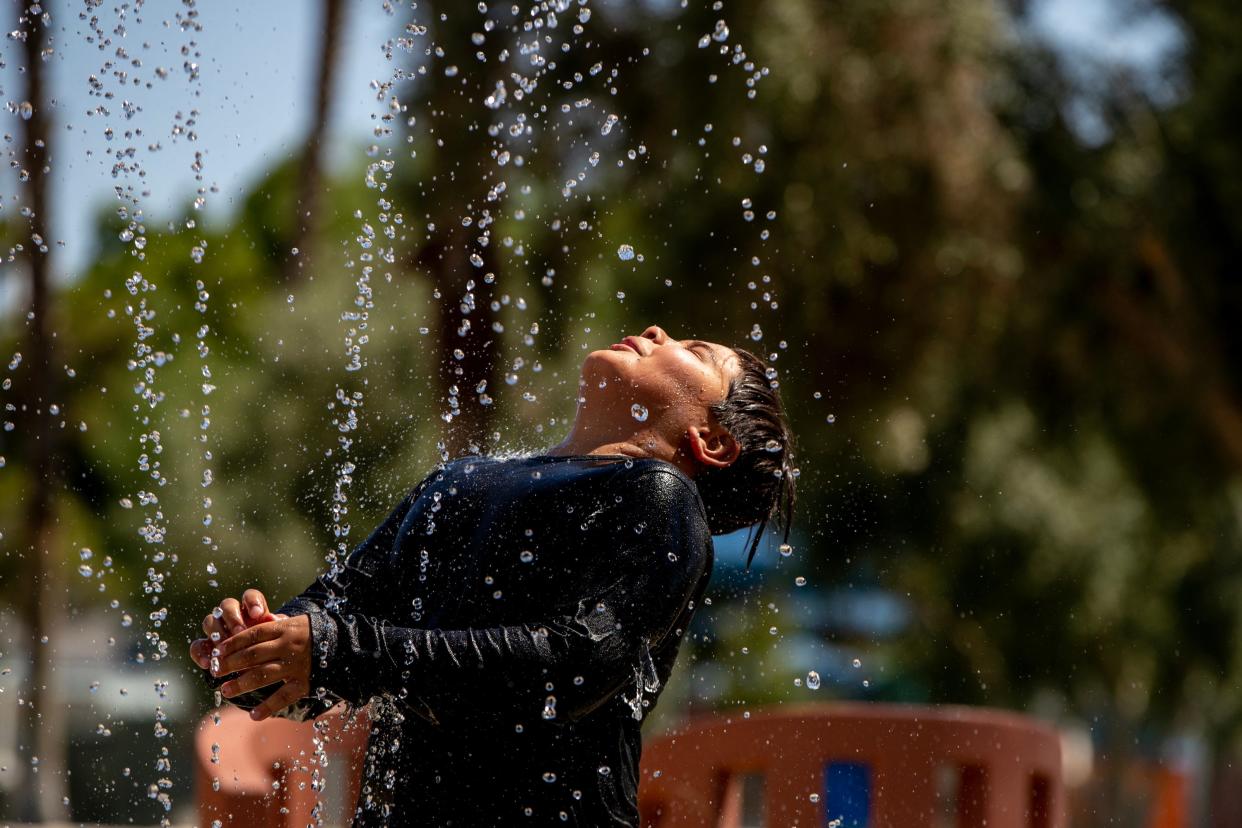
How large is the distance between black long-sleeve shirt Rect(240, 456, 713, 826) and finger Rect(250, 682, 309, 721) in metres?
0.02

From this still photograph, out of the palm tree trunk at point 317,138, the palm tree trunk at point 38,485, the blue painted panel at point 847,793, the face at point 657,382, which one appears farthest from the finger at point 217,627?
the palm tree trunk at point 317,138

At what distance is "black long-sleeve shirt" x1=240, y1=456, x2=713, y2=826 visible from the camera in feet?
6.47

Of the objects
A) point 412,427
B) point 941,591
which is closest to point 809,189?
point 412,427

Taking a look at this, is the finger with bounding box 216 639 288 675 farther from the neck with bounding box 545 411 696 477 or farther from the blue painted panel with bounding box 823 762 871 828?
→ the blue painted panel with bounding box 823 762 871 828

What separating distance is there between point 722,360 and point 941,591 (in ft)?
35.9

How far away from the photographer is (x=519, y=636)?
6.51ft

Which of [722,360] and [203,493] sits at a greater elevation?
[722,360]

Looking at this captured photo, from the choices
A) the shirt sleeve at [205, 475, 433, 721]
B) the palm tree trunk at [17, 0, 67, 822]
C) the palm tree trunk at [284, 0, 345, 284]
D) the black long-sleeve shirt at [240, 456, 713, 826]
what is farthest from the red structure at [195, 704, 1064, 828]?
the palm tree trunk at [284, 0, 345, 284]

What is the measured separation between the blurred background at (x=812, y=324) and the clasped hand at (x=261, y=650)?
279cm

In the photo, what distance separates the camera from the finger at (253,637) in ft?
6.31

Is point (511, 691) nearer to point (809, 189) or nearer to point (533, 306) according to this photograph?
point (809, 189)

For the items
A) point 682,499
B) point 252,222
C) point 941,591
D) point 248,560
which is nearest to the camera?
point 682,499

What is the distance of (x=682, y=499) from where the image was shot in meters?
2.14

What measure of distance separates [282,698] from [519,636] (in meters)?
0.32
